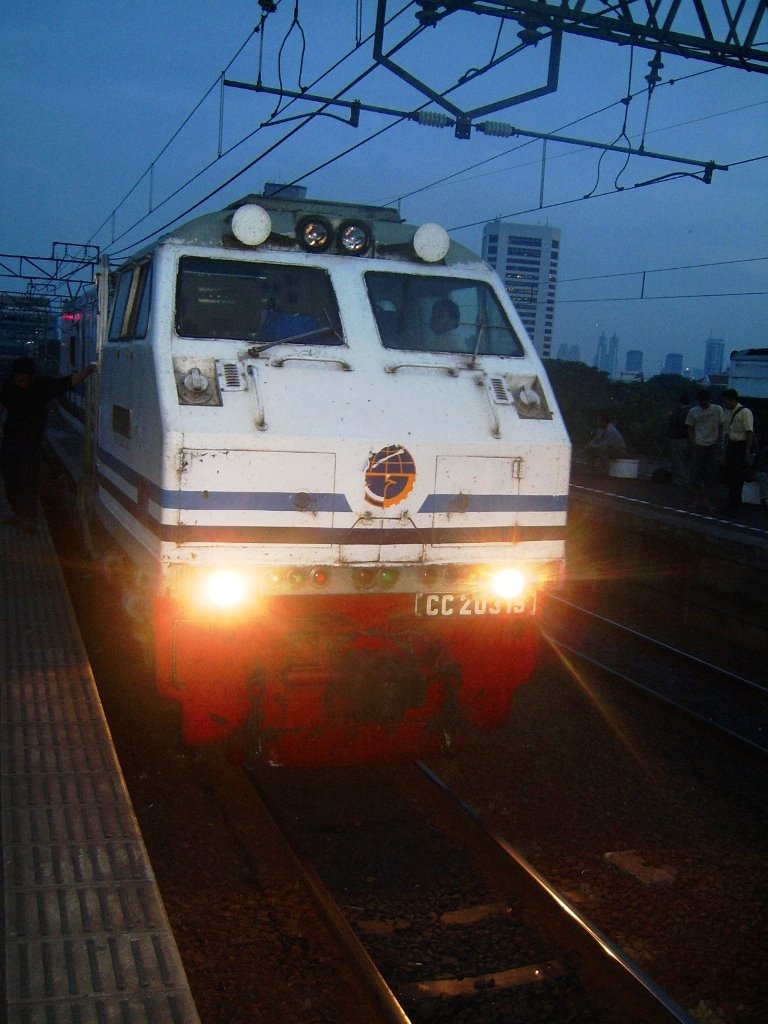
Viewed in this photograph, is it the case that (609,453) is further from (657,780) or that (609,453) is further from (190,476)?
(190,476)

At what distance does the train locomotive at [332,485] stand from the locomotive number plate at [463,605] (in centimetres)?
1

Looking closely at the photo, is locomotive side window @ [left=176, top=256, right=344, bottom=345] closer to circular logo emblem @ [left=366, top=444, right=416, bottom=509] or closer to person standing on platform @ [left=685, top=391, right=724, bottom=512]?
circular logo emblem @ [left=366, top=444, right=416, bottom=509]

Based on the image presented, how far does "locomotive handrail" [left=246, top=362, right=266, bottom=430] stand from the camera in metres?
4.89

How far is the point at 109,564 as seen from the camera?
6.81 meters

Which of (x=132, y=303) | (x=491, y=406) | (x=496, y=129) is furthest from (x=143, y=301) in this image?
(x=496, y=129)

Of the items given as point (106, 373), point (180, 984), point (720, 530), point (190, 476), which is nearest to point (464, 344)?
point (190, 476)

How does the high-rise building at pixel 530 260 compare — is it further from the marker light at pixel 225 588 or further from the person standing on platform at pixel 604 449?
the marker light at pixel 225 588

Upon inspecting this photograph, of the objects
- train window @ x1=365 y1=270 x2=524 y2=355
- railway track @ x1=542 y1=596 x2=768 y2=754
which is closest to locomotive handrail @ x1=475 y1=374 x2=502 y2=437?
train window @ x1=365 y1=270 x2=524 y2=355

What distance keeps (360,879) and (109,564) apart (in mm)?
3125

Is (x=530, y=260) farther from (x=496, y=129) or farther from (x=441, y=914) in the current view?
(x=441, y=914)

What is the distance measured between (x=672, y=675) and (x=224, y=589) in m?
5.06

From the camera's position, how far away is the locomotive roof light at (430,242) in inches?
232

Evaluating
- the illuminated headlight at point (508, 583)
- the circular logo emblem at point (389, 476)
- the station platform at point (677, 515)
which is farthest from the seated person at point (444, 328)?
the station platform at point (677, 515)

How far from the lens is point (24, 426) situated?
947 cm
